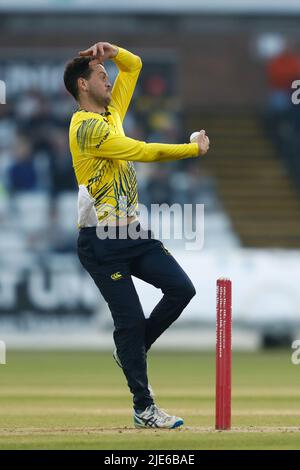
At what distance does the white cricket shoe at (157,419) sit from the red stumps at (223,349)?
30cm

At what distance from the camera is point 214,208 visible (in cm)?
2428

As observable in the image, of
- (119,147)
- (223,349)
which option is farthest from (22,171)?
(223,349)

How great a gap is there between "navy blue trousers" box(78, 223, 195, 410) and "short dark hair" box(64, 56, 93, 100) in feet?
3.09

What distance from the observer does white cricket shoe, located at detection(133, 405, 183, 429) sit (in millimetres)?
8703

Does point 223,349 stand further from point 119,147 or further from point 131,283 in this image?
point 119,147

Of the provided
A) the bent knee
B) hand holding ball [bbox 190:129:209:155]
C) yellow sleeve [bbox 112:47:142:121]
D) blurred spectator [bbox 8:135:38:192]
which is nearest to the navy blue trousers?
the bent knee

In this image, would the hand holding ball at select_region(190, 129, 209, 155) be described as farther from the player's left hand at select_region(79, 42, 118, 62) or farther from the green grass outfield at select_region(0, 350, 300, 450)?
the green grass outfield at select_region(0, 350, 300, 450)

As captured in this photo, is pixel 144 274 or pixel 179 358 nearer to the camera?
pixel 144 274

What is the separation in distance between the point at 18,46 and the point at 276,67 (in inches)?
202

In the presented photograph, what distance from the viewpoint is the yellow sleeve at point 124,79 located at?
30.8ft

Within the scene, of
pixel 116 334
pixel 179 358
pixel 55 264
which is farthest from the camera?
pixel 55 264

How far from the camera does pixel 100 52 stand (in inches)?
356
